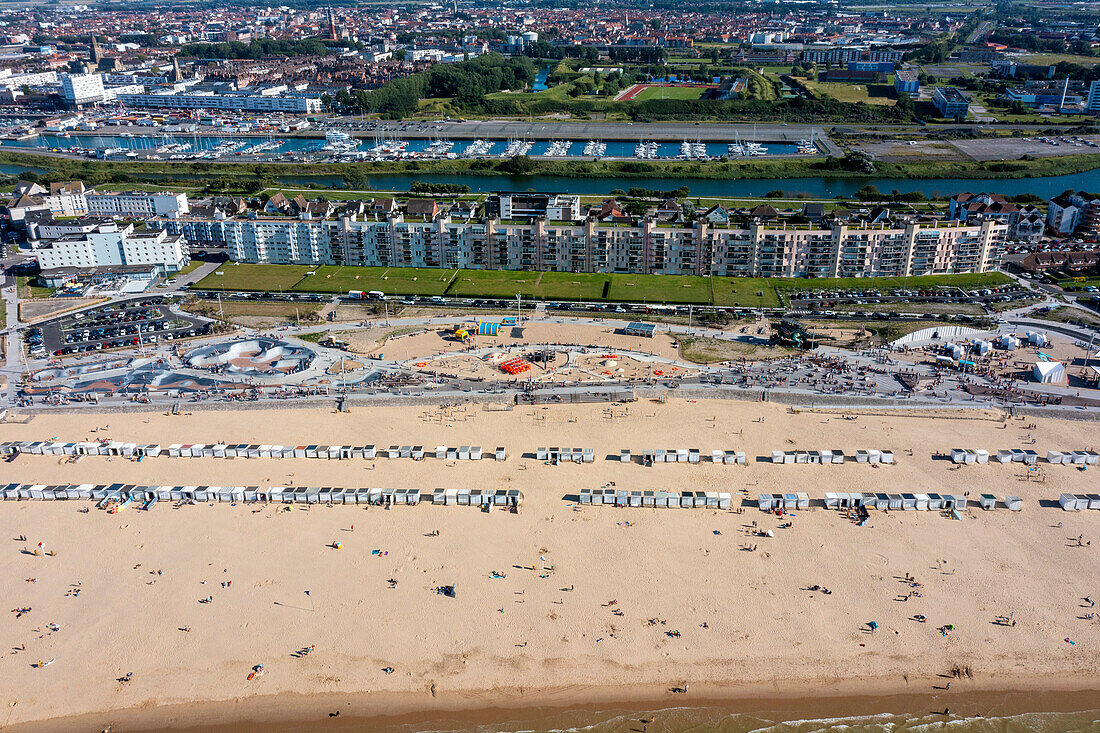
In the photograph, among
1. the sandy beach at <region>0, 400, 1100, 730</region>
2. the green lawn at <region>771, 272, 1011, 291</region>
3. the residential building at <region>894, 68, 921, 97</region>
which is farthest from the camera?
the residential building at <region>894, 68, 921, 97</region>

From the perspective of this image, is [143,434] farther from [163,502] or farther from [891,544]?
[891,544]

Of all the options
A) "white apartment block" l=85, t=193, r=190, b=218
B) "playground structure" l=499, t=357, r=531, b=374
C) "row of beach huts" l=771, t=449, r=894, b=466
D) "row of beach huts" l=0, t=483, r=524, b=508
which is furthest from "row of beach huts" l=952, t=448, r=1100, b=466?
"white apartment block" l=85, t=193, r=190, b=218

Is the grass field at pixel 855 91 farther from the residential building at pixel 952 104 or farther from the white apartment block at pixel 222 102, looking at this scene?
the white apartment block at pixel 222 102

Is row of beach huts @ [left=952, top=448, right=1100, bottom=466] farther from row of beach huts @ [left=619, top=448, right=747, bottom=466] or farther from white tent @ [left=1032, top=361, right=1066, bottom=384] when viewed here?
row of beach huts @ [left=619, top=448, right=747, bottom=466]

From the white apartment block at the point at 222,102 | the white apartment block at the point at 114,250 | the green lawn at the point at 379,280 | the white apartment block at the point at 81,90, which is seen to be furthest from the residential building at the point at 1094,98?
the white apartment block at the point at 81,90

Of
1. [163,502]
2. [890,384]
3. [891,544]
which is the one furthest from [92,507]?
[890,384]

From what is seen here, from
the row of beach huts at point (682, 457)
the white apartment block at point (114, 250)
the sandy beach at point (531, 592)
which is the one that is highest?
the white apartment block at point (114, 250)
